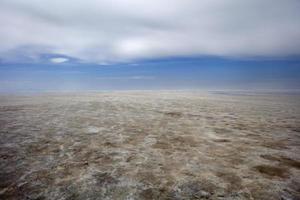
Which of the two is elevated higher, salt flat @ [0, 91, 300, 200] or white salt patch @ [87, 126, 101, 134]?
white salt patch @ [87, 126, 101, 134]

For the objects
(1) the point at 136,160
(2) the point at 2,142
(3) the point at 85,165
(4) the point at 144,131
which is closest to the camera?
(3) the point at 85,165

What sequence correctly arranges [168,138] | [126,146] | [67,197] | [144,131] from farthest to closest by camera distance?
1. [144,131]
2. [168,138]
3. [126,146]
4. [67,197]

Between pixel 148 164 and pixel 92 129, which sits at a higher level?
pixel 92 129

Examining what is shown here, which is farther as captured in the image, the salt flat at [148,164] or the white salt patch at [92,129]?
the white salt patch at [92,129]

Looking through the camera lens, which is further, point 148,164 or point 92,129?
point 92,129

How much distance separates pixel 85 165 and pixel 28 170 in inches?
54.1

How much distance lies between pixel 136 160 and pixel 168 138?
103 inches

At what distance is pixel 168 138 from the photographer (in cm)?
842

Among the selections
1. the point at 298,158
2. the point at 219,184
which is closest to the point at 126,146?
the point at 219,184

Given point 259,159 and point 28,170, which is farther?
point 259,159

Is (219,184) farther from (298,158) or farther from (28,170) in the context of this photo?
(28,170)

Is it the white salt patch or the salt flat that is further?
the white salt patch

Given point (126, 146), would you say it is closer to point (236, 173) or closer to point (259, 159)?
point (236, 173)

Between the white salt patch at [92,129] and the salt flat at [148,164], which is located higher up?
the white salt patch at [92,129]
